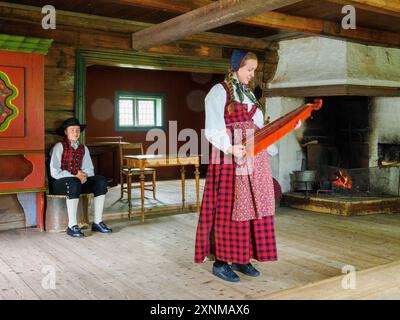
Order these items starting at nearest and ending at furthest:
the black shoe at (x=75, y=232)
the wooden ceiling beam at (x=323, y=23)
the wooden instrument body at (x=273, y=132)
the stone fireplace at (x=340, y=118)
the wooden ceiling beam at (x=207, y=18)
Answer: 1. the wooden instrument body at (x=273, y=132)
2. the wooden ceiling beam at (x=207, y=18)
3. the wooden ceiling beam at (x=323, y=23)
4. the black shoe at (x=75, y=232)
5. the stone fireplace at (x=340, y=118)

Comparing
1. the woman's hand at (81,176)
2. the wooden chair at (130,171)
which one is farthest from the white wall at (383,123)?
the woman's hand at (81,176)

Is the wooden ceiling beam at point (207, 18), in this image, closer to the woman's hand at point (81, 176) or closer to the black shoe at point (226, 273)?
the woman's hand at point (81, 176)

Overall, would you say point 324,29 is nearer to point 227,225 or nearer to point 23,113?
point 227,225

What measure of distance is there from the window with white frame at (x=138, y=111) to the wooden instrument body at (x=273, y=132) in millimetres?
7190

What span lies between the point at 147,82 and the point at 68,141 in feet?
17.6

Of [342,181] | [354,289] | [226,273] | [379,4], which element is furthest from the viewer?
[342,181]

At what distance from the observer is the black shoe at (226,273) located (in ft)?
10.9

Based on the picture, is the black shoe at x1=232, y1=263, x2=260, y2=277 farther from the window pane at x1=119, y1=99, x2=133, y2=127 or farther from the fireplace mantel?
the window pane at x1=119, y1=99, x2=133, y2=127

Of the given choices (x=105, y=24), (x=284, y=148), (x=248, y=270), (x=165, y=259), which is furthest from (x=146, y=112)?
(x=248, y=270)

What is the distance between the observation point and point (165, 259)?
3.96 meters

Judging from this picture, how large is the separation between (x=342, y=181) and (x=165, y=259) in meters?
3.36

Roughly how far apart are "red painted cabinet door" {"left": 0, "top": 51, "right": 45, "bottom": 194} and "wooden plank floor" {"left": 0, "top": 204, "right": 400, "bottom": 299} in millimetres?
607

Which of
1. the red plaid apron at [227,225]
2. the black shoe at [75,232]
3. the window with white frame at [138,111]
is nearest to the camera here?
the red plaid apron at [227,225]
